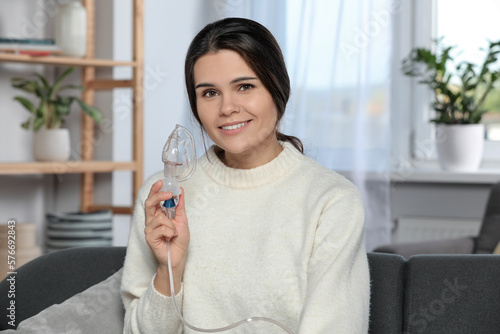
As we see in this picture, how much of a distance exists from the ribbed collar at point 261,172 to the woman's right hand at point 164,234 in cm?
17

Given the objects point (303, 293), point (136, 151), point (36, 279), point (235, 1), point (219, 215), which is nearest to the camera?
point (303, 293)

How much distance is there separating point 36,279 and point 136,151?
175 centimetres

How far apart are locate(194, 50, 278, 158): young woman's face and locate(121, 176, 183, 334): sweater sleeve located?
0.22 m

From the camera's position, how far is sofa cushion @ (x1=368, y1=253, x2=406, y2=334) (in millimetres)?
1380

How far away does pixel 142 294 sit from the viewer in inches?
54.9

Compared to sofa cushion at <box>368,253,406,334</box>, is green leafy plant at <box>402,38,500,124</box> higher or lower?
higher

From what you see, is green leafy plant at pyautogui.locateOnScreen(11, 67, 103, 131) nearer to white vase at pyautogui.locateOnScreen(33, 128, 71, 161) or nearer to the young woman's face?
white vase at pyautogui.locateOnScreen(33, 128, 71, 161)


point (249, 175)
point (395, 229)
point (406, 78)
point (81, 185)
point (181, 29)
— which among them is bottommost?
point (395, 229)

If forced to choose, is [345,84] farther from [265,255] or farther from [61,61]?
[265,255]

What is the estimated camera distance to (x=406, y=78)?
12.3 ft

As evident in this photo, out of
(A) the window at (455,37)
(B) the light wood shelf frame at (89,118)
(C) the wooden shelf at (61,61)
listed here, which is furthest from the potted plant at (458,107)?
(C) the wooden shelf at (61,61)

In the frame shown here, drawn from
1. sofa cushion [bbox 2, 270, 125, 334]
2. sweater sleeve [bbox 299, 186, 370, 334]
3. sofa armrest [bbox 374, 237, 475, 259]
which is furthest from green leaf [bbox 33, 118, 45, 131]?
sweater sleeve [bbox 299, 186, 370, 334]

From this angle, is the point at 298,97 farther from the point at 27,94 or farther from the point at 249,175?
the point at 249,175

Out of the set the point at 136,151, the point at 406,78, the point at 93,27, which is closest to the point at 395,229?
the point at 406,78
